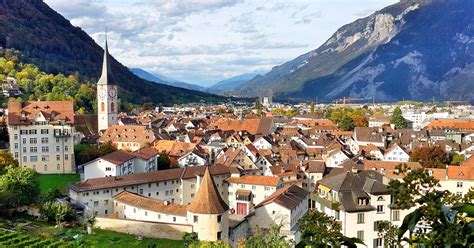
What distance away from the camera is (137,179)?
1513 inches

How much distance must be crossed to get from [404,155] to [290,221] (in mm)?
31762

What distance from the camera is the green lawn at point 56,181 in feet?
138

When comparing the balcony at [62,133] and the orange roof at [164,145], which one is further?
the orange roof at [164,145]

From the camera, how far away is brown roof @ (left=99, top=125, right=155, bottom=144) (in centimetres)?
6188

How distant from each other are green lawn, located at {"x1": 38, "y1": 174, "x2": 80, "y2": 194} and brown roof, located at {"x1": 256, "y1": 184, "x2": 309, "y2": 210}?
1732 cm

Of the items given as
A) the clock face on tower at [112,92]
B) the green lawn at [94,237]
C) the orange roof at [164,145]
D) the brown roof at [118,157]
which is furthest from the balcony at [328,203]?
the clock face on tower at [112,92]

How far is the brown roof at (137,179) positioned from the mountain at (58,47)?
79.4 metres

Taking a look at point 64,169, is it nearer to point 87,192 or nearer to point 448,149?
point 87,192

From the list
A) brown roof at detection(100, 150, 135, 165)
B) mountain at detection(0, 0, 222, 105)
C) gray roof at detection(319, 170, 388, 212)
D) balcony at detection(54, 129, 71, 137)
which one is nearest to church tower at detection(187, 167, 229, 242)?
gray roof at detection(319, 170, 388, 212)

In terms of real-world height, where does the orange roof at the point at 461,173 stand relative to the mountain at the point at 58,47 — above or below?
below

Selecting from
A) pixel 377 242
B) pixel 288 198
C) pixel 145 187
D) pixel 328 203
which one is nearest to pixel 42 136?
pixel 145 187

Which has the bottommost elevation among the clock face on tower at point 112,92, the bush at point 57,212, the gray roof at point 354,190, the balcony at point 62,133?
the bush at point 57,212

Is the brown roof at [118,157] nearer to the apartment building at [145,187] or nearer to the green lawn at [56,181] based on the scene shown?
the apartment building at [145,187]

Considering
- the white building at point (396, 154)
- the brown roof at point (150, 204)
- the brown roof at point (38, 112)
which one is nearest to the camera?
the brown roof at point (150, 204)
